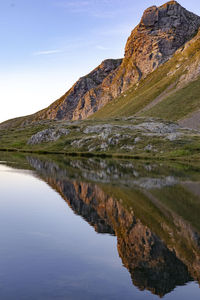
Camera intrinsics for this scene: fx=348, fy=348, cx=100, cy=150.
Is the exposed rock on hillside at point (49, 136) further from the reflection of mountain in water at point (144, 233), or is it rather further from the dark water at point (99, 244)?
the dark water at point (99, 244)

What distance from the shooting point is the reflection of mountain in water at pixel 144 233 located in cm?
1582

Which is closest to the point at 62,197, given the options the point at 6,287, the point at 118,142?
the point at 6,287

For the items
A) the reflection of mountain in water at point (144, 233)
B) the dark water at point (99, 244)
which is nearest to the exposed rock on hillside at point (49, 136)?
the reflection of mountain in water at point (144, 233)

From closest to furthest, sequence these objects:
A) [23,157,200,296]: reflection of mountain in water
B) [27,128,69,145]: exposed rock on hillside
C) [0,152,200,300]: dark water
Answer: [0,152,200,300]: dark water
[23,157,200,296]: reflection of mountain in water
[27,128,69,145]: exposed rock on hillside

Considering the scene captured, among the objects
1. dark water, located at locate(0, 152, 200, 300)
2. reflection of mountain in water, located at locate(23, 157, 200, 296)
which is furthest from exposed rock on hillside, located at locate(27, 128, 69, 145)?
dark water, located at locate(0, 152, 200, 300)

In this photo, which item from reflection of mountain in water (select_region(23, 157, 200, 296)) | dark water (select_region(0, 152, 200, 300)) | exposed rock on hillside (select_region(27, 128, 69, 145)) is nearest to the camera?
dark water (select_region(0, 152, 200, 300))

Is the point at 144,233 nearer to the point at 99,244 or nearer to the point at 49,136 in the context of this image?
the point at 99,244

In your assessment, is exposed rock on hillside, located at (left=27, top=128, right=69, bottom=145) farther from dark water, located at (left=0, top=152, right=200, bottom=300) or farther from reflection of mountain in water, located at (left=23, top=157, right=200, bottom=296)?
dark water, located at (left=0, top=152, right=200, bottom=300)

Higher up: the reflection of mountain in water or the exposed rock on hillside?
the exposed rock on hillside

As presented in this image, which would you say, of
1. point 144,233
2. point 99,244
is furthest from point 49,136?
point 99,244

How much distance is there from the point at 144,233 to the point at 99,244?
3.50 meters

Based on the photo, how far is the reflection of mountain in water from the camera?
15.8 metres

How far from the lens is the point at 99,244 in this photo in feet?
66.2

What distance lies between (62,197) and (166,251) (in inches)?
742
